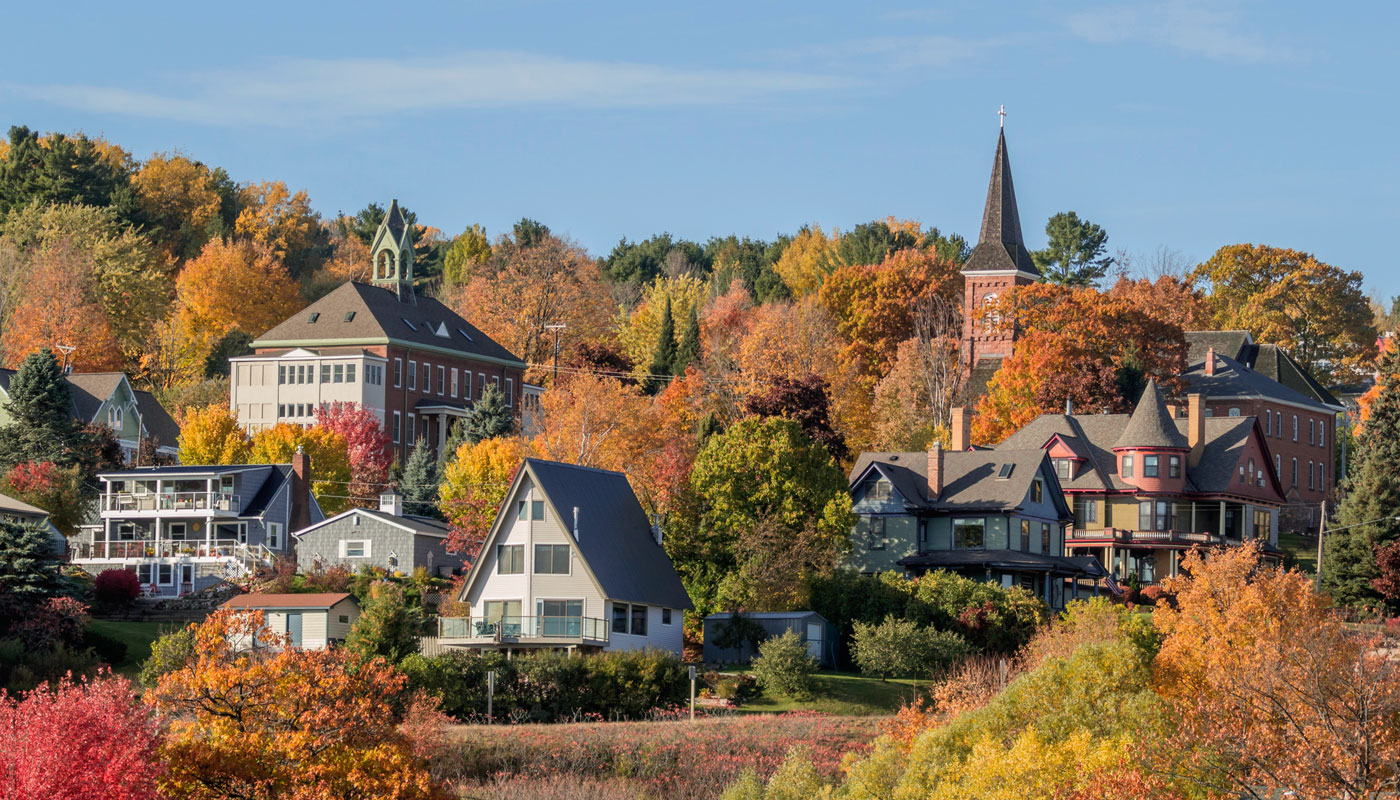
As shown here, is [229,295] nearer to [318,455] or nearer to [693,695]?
[318,455]

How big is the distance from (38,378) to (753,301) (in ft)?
219

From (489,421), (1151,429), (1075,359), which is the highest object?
(1075,359)

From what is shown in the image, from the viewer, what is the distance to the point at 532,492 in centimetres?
6550

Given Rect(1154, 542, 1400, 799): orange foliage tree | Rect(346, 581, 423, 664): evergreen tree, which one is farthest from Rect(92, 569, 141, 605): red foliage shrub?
Rect(1154, 542, 1400, 799): orange foliage tree

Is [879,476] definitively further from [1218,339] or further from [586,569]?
[1218,339]

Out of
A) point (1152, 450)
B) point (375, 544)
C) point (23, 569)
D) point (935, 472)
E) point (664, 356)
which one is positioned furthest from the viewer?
point (664, 356)

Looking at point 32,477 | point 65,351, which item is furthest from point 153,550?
point 65,351

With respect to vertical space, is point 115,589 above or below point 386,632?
above

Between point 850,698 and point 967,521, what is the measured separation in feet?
57.5

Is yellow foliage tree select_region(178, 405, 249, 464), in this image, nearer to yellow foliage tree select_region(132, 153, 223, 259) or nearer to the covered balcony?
the covered balcony

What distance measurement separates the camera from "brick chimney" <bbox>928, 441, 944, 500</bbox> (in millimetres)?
77125

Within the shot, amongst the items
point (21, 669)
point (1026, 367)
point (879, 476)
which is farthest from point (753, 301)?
point (21, 669)

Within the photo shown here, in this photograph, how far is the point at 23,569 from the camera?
2431 inches

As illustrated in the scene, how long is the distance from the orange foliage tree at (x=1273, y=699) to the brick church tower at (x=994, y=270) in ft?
161
